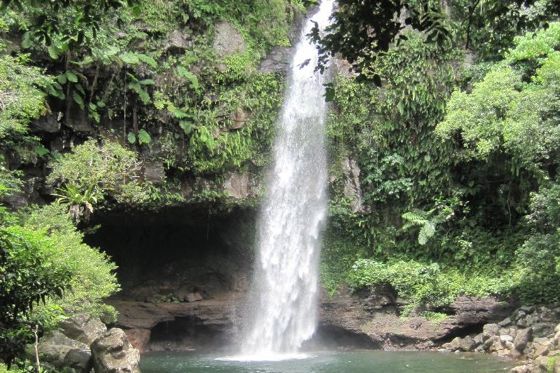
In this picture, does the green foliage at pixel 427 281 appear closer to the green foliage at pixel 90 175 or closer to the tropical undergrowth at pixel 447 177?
the tropical undergrowth at pixel 447 177

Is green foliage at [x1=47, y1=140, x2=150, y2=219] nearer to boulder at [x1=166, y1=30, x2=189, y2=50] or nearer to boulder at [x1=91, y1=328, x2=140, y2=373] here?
boulder at [x1=166, y1=30, x2=189, y2=50]

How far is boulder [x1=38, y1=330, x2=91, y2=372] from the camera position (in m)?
10.1

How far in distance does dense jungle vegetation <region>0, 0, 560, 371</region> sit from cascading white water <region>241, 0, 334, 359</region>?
1.57 feet

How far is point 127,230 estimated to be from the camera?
19594 mm

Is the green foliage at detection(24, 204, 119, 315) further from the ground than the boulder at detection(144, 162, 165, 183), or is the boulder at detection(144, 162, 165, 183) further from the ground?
the boulder at detection(144, 162, 165, 183)

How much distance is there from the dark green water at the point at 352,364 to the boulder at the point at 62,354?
317 cm

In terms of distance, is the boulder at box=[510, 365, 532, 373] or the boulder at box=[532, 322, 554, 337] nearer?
the boulder at box=[510, 365, 532, 373]

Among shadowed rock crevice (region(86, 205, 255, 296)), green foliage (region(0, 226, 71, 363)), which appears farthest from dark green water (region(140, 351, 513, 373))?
green foliage (region(0, 226, 71, 363))

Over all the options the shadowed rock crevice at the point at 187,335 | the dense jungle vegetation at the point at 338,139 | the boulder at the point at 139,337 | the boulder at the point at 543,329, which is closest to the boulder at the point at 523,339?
the boulder at the point at 543,329

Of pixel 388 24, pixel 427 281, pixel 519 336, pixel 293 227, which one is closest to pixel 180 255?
pixel 293 227

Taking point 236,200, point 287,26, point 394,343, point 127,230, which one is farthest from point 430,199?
point 127,230

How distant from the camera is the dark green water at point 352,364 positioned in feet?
41.5

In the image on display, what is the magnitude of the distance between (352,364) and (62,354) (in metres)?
6.24

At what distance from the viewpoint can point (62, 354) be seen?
34.1 ft
